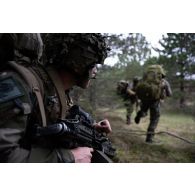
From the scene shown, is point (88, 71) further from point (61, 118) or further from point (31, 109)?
point (31, 109)

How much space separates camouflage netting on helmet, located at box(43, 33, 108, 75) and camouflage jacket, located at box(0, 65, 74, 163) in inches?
10.9

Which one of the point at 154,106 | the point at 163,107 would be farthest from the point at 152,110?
the point at 163,107

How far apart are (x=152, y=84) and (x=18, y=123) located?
12.5 feet

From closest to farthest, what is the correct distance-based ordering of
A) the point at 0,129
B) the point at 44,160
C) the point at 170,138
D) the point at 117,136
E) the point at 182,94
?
the point at 0,129 → the point at 44,160 → the point at 117,136 → the point at 170,138 → the point at 182,94

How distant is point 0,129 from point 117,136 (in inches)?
167

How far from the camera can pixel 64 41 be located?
1.27 meters

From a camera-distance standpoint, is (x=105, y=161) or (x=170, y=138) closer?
(x=105, y=161)

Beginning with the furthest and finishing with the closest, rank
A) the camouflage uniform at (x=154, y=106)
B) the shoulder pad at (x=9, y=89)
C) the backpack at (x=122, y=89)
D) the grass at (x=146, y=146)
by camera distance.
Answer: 1. the backpack at (x=122, y=89)
2. the camouflage uniform at (x=154, y=106)
3. the grass at (x=146, y=146)
4. the shoulder pad at (x=9, y=89)

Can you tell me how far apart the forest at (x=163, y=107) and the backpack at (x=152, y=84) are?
60cm

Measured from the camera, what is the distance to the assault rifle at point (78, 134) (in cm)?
106

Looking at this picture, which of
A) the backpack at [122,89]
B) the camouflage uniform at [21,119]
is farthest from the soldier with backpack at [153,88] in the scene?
the camouflage uniform at [21,119]

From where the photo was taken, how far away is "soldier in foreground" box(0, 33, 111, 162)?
97 cm

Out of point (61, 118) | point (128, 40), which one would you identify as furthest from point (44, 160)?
point (128, 40)

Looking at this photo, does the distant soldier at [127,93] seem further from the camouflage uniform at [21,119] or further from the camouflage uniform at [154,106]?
the camouflage uniform at [21,119]
